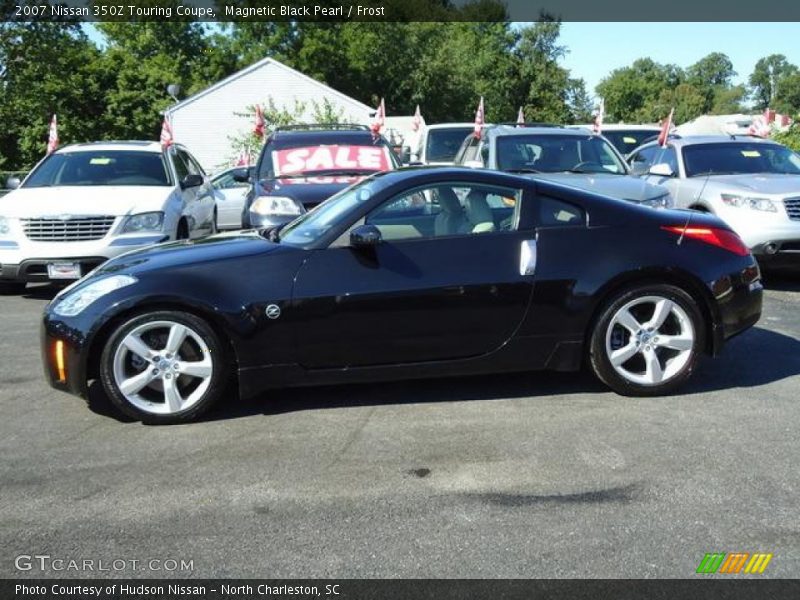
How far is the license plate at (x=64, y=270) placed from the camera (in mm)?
8297

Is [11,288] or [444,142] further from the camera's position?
[444,142]

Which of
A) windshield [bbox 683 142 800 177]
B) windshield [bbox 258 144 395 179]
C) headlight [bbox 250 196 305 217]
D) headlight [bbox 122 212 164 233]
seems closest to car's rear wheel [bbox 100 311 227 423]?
headlight [bbox 250 196 305 217]

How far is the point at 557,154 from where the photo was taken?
33.9ft

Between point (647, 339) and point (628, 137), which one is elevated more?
point (628, 137)

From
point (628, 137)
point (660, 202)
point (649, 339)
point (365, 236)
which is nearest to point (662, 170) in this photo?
point (660, 202)

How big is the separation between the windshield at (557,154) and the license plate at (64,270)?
507cm

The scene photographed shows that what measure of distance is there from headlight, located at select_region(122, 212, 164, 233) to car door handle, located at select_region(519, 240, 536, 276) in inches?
197

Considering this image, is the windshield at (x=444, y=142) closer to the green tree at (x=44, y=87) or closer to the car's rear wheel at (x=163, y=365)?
the car's rear wheel at (x=163, y=365)

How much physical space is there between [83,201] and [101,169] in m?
1.17

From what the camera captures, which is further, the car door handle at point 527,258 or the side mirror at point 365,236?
the car door handle at point 527,258

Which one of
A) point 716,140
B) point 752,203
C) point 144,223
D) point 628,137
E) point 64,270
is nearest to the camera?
point 64,270

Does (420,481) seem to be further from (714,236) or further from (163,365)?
(714,236)

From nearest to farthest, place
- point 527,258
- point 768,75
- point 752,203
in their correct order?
point 527,258 → point 752,203 → point 768,75

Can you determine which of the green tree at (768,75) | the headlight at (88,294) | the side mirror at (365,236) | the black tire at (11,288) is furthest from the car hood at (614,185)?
the green tree at (768,75)
